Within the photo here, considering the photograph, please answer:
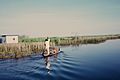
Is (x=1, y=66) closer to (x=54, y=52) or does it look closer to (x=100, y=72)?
(x=100, y=72)

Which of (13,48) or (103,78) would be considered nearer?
(103,78)

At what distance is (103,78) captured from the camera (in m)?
19.0

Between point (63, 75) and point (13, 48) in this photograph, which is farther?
point (13, 48)

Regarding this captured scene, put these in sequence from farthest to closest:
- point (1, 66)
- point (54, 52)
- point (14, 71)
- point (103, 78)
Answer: point (54, 52), point (1, 66), point (14, 71), point (103, 78)

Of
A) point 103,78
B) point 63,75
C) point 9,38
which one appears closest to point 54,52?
point 63,75

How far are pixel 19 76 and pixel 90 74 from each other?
672 centimetres

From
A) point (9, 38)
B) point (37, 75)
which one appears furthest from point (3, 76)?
point (9, 38)

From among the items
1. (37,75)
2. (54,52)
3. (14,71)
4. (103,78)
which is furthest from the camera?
(54,52)

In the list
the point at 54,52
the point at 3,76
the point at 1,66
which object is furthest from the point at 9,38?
the point at 3,76

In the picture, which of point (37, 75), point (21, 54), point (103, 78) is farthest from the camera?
point (21, 54)

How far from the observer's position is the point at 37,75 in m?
Result: 20.5

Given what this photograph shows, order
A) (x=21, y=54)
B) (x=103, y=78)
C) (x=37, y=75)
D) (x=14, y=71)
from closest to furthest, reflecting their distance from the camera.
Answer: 1. (x=103, y=78)
2. (x=37, y=75)
3. (x=14, y=71)
4. (x=21, y=54)

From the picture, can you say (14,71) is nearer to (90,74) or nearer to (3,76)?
(3,76)

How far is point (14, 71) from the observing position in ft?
72.3
